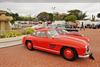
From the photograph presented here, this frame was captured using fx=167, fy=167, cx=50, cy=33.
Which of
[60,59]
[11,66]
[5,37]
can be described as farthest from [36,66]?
[5,37]

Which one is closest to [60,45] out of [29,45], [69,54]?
[69,54]

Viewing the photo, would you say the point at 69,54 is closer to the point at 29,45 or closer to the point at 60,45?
the point at 60,45

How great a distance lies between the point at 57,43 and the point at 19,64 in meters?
2.17

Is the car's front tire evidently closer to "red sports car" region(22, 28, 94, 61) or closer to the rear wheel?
"red sports car" region(22, 28, 94, 61)

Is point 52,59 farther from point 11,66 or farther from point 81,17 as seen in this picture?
point 81,17

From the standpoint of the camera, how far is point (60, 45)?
27.1ft

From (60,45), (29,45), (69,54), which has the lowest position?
(69,54)

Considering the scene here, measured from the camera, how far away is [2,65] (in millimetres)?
7270

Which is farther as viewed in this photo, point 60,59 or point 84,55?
point 60,59

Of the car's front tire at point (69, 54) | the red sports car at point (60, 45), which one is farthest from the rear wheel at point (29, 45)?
the car's front tire at point (69, 54)

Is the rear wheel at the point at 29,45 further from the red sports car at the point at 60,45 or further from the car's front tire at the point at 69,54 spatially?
the car's front tire at the point at 69,54

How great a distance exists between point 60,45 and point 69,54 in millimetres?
639

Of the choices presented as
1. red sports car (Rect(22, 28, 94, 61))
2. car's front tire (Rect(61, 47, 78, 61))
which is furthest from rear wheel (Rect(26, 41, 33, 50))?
car's front tire (Rect(61, 47, 78, 61))

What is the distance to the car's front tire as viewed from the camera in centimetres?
785
